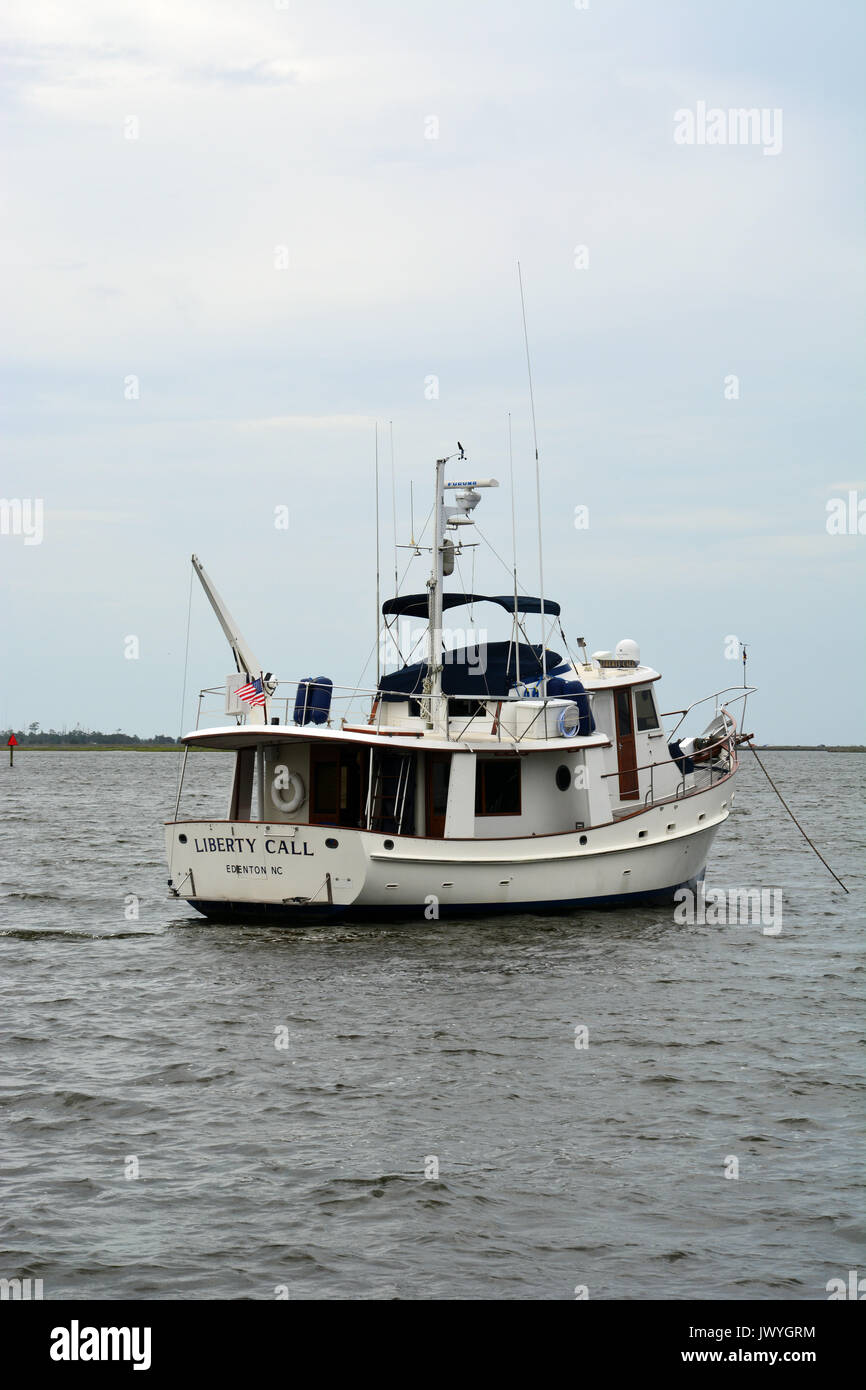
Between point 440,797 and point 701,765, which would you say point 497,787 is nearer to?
point 440,797

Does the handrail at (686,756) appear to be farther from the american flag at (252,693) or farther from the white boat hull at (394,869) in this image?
the american flag at (252,693)

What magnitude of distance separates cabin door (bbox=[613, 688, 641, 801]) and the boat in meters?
0.04

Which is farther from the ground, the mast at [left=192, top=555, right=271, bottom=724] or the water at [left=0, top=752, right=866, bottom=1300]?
the mast at [left=192, top=555, right=271, bottom=724]

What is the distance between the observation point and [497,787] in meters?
22.8

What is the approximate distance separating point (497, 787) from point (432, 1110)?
10.7 m

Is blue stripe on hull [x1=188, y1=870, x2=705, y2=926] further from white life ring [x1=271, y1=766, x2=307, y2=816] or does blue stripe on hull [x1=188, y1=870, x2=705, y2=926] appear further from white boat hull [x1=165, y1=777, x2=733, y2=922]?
white life ring [x1=271, y1=766, x2=307, y2=816]

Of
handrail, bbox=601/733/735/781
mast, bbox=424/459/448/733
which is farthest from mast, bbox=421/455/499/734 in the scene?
handrail, bbox=601/733/735/781

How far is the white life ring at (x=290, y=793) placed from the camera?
74.0 ft

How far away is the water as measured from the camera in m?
9.12

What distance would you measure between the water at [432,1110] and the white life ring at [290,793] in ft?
6.86

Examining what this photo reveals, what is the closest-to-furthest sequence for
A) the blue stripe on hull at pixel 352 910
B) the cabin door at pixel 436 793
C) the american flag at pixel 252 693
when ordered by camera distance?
the blue stripe on hull at pixel 352 910
the american flag at pixel 252 693
the cabin door at pixel 436 793

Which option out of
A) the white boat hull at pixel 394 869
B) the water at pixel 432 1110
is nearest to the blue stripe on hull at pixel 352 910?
the white boat hull at pixel 394 869
